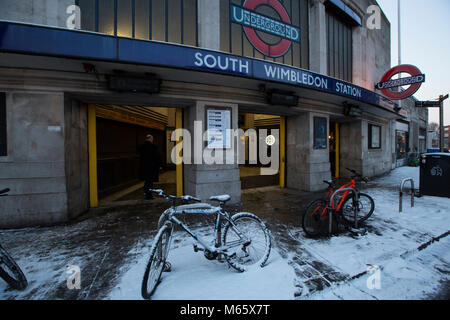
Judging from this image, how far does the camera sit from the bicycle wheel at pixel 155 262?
211 centimetres

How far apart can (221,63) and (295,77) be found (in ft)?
7.30

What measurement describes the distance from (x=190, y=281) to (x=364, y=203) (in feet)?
14.3

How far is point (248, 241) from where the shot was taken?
2809 millimetres

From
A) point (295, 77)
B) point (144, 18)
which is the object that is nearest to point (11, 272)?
point (144, 18)

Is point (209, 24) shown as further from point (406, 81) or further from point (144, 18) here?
point (406, 81)

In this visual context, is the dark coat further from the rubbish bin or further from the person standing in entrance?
the rubbish bin

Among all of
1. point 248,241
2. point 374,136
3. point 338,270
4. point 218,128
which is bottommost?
point 338,270

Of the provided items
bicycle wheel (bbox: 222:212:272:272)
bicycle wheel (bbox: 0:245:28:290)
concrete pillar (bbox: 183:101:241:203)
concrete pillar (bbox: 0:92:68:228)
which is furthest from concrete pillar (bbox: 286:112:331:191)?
bicycle wheel (bbox: 0:245:28:290)

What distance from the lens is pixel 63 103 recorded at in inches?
183

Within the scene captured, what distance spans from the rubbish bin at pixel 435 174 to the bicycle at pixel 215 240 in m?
6.80

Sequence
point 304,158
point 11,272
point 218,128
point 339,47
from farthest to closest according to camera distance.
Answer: point 339,47 < point 304,158 < point 218,128 < point 11,272

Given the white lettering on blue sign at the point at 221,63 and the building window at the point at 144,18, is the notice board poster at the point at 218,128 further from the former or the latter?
the building window at the point at 144,18

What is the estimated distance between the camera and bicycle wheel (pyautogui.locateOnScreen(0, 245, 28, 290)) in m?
2.24

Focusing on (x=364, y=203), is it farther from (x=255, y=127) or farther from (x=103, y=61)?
(x=255, y=127)
